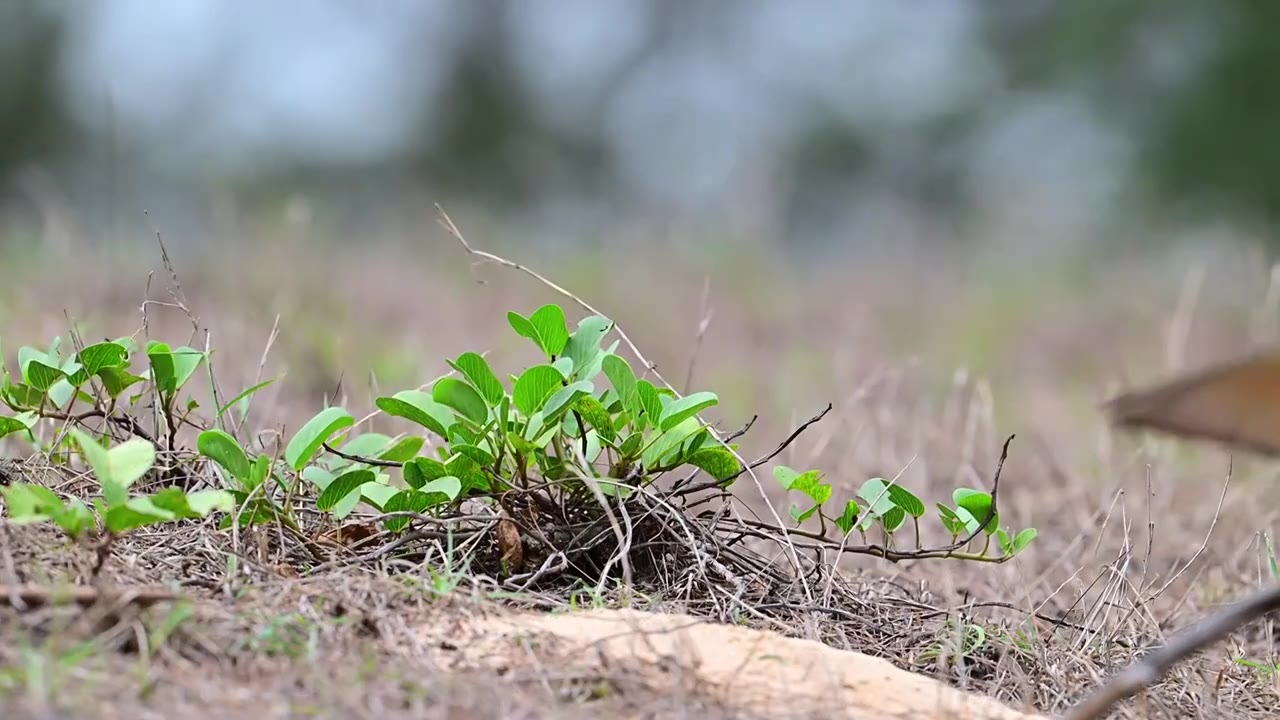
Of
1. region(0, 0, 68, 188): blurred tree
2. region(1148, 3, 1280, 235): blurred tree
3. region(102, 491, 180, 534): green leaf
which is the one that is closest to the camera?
region(102, 491, 180, 534): green leaf

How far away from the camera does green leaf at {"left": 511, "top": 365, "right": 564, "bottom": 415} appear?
72.7 inches

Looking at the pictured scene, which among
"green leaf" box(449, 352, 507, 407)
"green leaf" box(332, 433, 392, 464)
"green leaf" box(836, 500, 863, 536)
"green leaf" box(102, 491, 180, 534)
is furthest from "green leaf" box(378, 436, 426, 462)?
"green leaf" box(836, 500, 863, 536)

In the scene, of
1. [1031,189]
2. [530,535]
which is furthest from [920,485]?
[1031,189]

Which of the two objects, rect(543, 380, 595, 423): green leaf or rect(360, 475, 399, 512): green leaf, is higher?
rect(543, 380, 595, 423): green leaf

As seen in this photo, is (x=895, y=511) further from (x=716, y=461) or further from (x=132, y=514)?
(x=132, y=514)

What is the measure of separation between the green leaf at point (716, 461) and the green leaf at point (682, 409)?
3.6 inches

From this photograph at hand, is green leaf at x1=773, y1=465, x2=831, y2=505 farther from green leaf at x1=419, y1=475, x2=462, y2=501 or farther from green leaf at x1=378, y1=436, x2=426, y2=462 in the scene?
green leaf at x1=378, y1=436, x2=426, y2=462

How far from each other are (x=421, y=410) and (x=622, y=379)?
1.12 ft

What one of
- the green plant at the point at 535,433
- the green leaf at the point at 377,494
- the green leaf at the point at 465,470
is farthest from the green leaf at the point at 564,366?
the green leaf at the point at 377,494

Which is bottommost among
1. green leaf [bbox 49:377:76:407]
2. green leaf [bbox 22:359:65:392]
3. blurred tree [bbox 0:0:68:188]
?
green leaf [bbox 49:377:76:407]

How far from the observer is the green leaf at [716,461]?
6.53 ft

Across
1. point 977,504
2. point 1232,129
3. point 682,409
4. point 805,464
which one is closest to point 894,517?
point 977,504

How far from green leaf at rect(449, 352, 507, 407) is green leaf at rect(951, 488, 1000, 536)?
0.80 m

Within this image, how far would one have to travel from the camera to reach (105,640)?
148 cm
